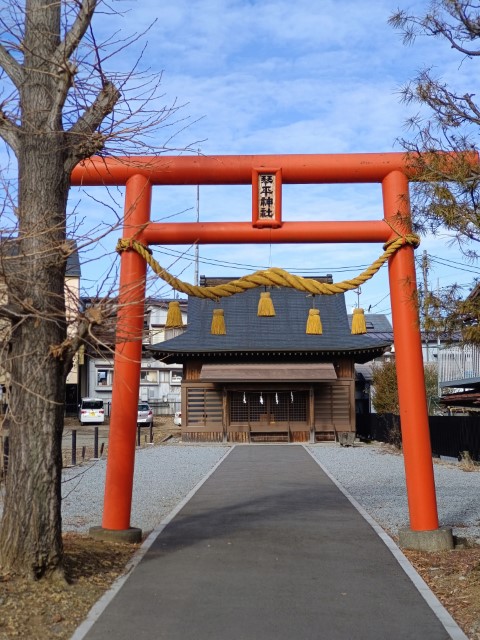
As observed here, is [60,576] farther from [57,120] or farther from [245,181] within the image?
[245,181]

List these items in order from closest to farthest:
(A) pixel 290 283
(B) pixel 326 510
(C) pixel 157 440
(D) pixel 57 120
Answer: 1. (D) pixel 57 120
2. (A) pixel 290 283
3. (B) pixel 326 510
4. (C) pixel 157 440

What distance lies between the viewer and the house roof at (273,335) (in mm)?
31656

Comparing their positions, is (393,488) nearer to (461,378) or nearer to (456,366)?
(461,378)

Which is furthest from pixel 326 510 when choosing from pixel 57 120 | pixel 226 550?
pixel 57 120

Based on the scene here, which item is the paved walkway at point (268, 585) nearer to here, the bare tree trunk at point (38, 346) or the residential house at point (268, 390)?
the bare tree trunk at point (38, 346)

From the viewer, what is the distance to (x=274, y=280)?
9188 millimetres

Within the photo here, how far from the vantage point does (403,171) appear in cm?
927

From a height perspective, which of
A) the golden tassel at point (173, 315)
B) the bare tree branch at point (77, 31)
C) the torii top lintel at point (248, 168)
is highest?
the bare tree branch at point (77, 31)

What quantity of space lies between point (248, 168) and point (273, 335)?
2450 centimetres

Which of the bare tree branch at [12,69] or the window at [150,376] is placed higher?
the window at [150,376]

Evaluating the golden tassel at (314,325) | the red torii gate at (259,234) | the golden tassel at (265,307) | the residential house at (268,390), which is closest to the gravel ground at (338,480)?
the red torii gate at (259,234)

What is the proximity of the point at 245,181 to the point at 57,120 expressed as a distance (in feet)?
9.86

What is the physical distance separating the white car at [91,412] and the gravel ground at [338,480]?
59.1 feet

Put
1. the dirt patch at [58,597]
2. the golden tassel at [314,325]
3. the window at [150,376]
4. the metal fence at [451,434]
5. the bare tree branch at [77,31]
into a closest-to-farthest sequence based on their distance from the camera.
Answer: the dirt patch at [58,597] → the bare tree branch at [77,31] → the golden tassel at [314,325] → the metal fence at [451,434] → the window at [150,376]
